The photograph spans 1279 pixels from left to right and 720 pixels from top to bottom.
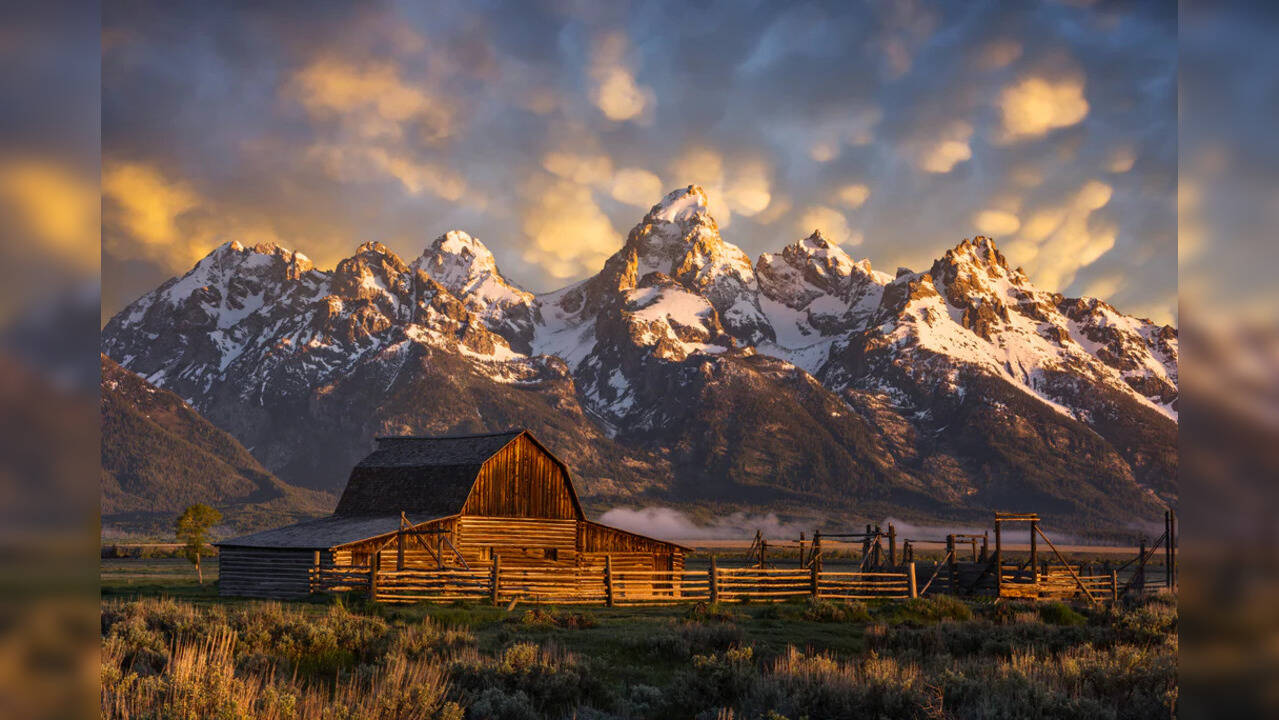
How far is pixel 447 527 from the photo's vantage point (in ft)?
123

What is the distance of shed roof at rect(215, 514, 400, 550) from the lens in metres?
34.2

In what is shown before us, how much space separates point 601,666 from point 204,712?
676 cm

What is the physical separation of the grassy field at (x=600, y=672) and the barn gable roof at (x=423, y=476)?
60.9 ft

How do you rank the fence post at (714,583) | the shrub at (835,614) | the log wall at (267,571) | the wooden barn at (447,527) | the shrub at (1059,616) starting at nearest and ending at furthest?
the shrub at (1059,616)
the shrub at (835,614)
the fence post at (714,583)
the log wall at (267,571)
the wooden barn at (447,527)

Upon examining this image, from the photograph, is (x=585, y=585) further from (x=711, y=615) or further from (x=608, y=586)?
(x=711, y=615)

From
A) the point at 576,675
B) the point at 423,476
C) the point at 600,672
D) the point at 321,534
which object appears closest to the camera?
the point at 576,675

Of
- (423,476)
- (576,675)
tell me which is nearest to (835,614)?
(576,675)

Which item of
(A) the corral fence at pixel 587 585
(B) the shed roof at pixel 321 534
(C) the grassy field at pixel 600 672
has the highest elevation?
(C) the grassy field at pixel 600 672

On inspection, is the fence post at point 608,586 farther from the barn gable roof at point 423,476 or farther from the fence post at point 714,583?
the barn gable roof at point 423,476

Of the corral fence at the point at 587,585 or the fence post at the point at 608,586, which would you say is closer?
the corral fence at the point at 587,585

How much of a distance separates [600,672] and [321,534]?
82.3ft

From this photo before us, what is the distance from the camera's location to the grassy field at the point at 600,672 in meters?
9.31

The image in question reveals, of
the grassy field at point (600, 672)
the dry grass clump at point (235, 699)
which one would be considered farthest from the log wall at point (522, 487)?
the dry grass clump at point (235, 699)

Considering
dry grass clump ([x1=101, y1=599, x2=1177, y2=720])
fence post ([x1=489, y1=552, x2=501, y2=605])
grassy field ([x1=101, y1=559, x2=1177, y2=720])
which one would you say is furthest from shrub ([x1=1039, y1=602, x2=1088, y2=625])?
fence post ([x1=489, y1=552, x2=501, y2=605])
